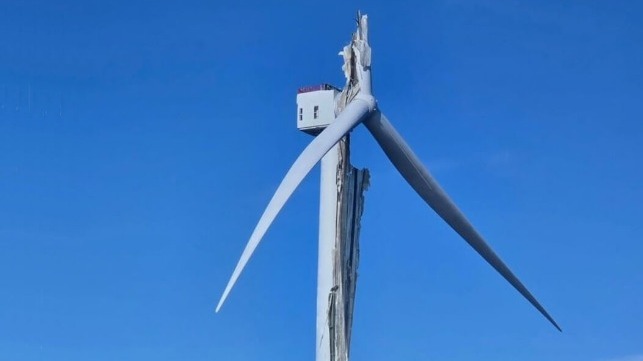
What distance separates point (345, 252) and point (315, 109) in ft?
23.4

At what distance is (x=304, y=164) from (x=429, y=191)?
5947 mm

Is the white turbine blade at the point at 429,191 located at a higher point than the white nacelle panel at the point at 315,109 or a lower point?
lower

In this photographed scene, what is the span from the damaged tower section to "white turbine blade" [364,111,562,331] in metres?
1.21

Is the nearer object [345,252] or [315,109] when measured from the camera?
[345,252]

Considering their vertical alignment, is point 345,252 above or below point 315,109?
below

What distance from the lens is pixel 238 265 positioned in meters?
51.7

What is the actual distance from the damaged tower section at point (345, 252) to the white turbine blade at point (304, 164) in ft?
4.41

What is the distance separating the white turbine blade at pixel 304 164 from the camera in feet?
171

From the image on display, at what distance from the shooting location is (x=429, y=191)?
5803 centimetres

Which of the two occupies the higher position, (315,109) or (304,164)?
(315,109)

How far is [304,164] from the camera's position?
54.2 m

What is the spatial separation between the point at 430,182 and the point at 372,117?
3.16m

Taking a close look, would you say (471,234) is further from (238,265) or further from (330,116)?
(238,265)

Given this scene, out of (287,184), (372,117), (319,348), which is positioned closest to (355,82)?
(372,117)
